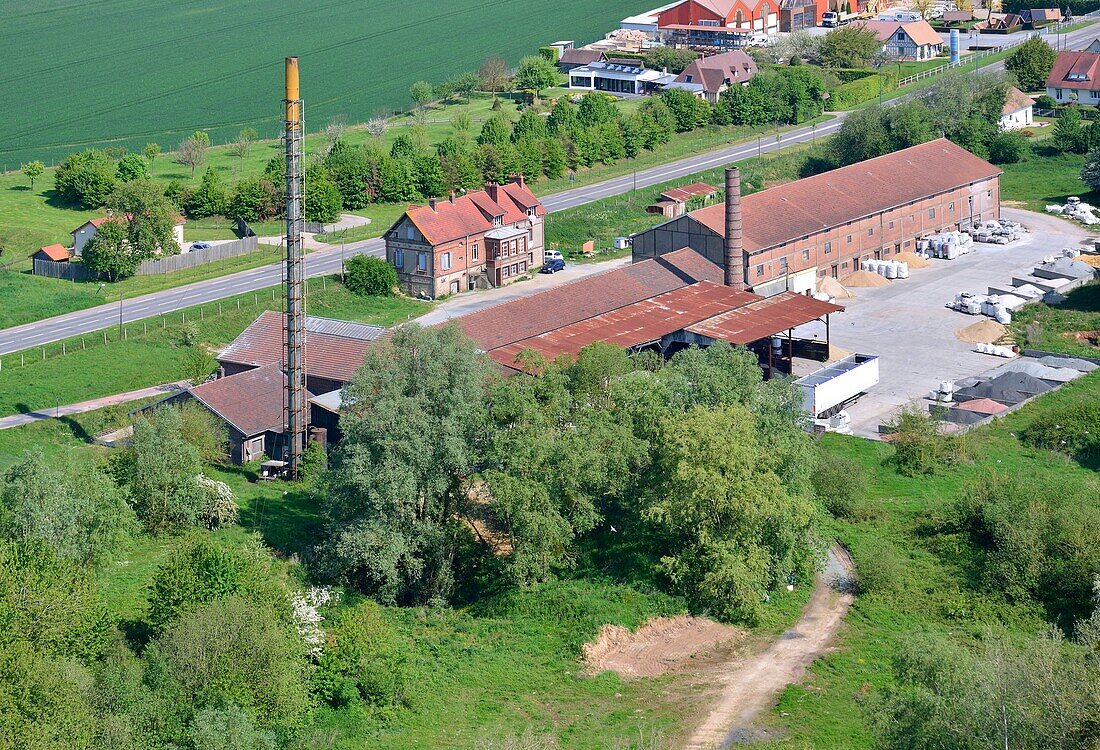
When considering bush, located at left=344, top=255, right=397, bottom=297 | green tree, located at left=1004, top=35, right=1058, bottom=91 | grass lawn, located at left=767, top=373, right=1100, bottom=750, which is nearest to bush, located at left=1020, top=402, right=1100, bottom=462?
grass lawn, located at left=767, top=373, right=1100, bottom=750

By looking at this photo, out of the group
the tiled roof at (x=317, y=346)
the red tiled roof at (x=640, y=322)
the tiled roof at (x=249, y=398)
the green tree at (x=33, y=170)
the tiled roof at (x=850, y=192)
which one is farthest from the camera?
the green tree at (x=33, y=170)

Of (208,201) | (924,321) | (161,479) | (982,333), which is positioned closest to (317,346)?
(161,479)

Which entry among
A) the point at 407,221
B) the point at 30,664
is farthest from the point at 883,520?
the point at 407,221

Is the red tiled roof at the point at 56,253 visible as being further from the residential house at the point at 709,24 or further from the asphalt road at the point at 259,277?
the residential house at the point at 709,24

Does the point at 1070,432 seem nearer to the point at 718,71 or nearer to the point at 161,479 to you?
the point at 161,479

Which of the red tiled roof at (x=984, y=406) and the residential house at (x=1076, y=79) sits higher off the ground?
the residential house at (x=1076, y=79)

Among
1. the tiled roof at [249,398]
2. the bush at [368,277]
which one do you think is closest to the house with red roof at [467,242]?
the bush at [368,277]

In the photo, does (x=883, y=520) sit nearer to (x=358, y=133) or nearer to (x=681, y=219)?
(x=681, y=219)
